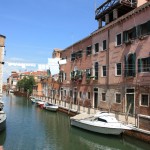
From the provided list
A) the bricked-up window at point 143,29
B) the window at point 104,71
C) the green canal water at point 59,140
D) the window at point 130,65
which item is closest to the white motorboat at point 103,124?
the green canal water at point 59,140

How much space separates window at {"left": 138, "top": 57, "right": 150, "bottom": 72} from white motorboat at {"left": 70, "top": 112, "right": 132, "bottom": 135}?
15.9 ft

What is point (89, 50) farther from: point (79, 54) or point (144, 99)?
point (144, 99)

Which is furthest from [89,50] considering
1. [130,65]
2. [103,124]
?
[103,124]

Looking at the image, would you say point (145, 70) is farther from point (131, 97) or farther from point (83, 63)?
point (83, 63)

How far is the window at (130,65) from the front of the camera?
2302 centimetres

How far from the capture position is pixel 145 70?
853 inches

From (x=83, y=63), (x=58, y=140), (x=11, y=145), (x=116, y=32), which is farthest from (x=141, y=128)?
(x=83, y=63)

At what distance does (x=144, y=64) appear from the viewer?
862 inches

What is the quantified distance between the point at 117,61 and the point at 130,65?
7.18 feet

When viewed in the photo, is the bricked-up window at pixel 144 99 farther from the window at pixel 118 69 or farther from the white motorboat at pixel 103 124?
the window at pixel 118 69

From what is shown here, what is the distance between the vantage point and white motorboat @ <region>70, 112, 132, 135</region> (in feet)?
61.3

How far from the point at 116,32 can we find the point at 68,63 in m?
15.7

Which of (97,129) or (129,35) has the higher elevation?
(129,35)

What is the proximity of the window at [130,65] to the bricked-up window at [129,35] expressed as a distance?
146 cm
